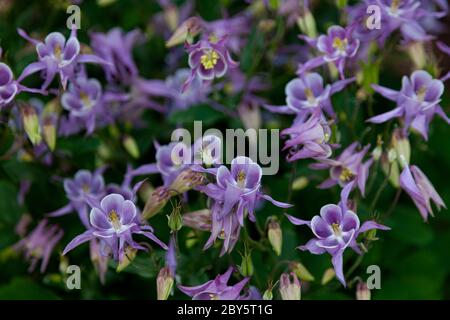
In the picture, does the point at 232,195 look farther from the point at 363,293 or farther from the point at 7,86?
the point at 7,86

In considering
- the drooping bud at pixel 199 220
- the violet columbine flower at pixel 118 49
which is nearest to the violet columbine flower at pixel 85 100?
the violet columbine flower at pixel 118 49

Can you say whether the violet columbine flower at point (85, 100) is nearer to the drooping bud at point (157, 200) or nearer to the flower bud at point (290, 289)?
the drooping bud at point (157, 200)

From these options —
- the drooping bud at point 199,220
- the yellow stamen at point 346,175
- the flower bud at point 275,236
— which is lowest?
the flower bud at point 275,236

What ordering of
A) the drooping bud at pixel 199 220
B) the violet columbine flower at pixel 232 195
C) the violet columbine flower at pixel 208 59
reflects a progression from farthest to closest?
the violet columbine flower at pixel 208 59 → the drooping bud at pixel 199 220 → the violet columbine flower at pixel 232 195

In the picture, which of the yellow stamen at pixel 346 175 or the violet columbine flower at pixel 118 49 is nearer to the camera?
the yellow stamen at pixel 346 175

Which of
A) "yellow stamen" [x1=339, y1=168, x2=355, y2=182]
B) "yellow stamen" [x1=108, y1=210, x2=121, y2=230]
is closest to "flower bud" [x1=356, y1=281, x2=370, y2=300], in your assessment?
"yellow stamen" [x1=339, y1=168, x2=355, y2=182]

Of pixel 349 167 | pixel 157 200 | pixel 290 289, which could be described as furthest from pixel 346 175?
pixel 157 200

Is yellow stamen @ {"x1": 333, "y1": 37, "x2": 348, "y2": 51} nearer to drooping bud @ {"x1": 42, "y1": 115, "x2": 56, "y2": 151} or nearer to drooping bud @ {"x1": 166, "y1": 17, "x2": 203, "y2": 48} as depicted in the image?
drooping bud @ {"x1": 166, "y1": 17, "x2": 203, "y2": 48}
